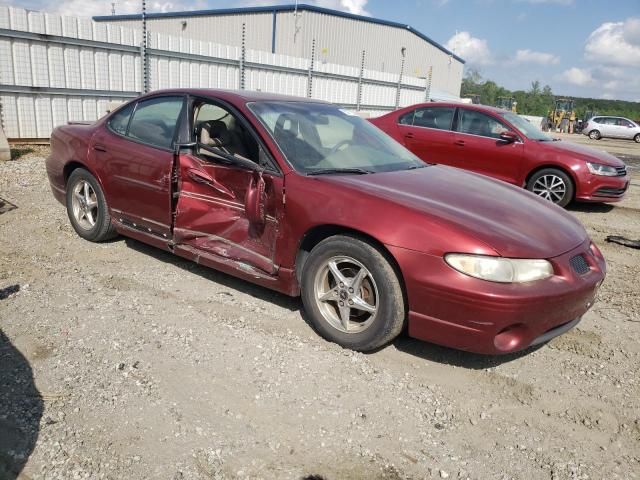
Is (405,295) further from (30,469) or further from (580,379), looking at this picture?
(30,469)

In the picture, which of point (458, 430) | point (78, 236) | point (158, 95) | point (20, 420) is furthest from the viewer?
point (78, 236)

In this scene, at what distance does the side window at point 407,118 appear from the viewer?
30.5 ft

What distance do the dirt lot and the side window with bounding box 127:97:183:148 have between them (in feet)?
3.77

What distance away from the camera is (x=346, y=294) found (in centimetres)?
330

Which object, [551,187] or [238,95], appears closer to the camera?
[238,95]

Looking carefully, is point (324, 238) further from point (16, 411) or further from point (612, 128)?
point (612, 128)

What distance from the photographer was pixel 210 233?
3951 millimetres

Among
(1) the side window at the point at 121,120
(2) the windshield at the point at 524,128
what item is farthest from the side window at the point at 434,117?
(1) the side window at the point at 121,120

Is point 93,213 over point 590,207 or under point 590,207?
over

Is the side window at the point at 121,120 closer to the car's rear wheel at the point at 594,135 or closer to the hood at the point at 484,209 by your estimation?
the hood at the point at 484,209

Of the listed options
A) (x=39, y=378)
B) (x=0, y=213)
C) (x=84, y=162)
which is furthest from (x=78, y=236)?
(x=39, y=378)

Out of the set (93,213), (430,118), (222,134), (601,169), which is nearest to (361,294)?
(222,134)

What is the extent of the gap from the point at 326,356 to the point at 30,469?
164cm

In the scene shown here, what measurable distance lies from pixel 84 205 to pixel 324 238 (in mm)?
2811
